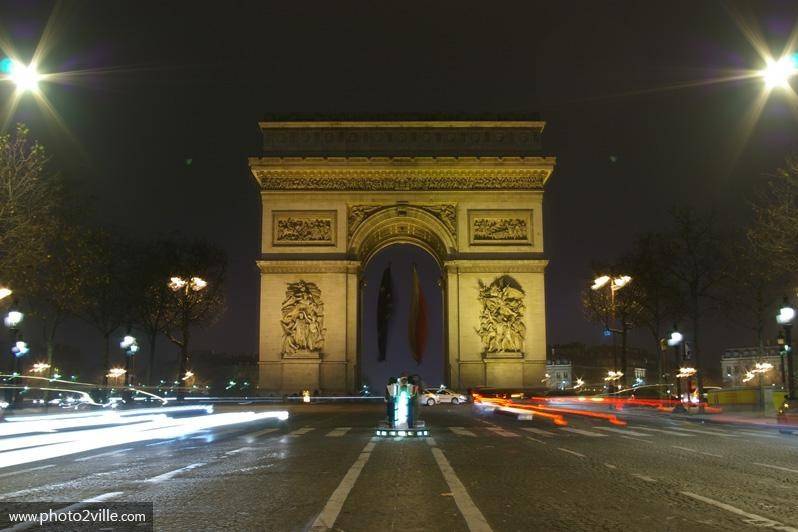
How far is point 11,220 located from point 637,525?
1007 inches

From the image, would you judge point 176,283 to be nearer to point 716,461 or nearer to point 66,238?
point 66,238

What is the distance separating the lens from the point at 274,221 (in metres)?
51.7

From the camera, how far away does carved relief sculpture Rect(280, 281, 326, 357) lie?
1975 inches

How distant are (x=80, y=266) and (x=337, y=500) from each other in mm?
34749

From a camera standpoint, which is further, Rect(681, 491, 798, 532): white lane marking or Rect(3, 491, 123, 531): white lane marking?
Rect(681, 491, 798, 532): white lane marking

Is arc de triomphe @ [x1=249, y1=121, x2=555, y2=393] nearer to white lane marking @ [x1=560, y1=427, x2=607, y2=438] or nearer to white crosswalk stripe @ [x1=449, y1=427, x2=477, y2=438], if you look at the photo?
white crosswalk stripe @ [x1=449, y1=427, x2=477, y2=438]

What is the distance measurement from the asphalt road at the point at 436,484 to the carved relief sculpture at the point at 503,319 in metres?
33.9

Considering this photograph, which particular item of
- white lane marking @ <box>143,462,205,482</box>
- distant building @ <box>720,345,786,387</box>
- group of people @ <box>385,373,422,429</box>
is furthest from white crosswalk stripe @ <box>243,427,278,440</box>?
distant building @ <box>720,345,786,387</box>

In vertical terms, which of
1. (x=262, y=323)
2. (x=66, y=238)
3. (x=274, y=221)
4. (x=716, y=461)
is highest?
(x=274, y=221)

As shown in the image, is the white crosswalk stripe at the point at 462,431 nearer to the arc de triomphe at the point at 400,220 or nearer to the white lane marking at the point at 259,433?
the white lane marking at the point at 259,433

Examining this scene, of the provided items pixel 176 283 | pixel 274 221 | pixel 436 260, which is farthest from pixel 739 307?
pixel 176 283

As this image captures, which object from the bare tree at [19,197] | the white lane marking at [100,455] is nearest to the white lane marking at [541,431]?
the white lane marking at [100,455]

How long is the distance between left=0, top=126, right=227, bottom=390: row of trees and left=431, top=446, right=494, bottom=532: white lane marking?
70.8 feet

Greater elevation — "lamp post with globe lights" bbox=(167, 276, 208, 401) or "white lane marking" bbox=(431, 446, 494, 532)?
"lamp post with globe lights" bbox=(167, 276, 208, 401)
